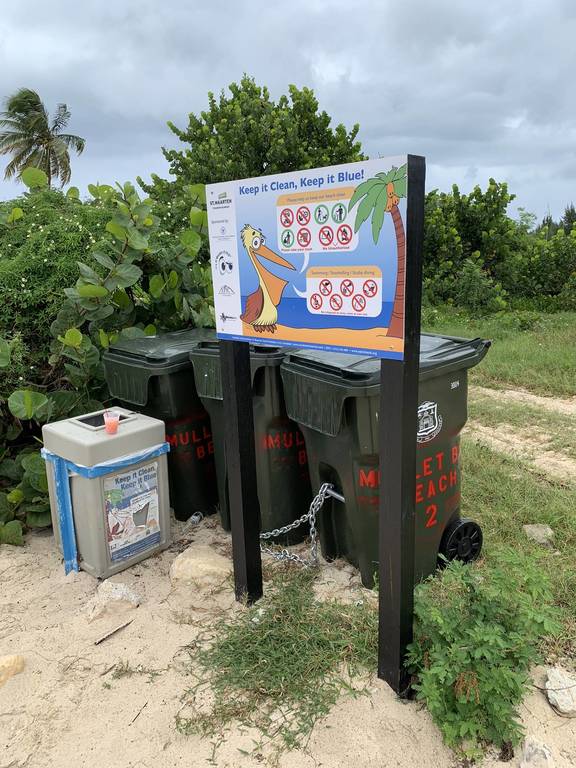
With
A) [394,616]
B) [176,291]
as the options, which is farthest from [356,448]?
[176,291]

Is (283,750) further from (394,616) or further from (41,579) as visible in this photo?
(41,579)

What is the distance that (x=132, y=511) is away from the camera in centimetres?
306

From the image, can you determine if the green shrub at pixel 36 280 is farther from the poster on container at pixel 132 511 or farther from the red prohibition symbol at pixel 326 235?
the red prohibition symbol at pixel 326 235

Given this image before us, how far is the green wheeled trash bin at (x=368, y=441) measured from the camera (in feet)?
8.22

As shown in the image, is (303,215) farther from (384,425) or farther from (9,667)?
(9,667)

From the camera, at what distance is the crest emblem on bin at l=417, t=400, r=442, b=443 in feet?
8.45

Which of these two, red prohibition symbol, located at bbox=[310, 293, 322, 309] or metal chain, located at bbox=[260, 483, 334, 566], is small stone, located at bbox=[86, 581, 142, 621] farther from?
red prohibition symbol, located at bbox=[310, 293, 322, 309]

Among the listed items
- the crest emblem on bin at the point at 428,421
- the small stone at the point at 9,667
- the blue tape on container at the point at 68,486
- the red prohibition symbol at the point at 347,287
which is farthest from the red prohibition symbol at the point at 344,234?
the small stone at the point at 9,667

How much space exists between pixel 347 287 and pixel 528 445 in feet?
10.6

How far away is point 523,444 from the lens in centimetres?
472

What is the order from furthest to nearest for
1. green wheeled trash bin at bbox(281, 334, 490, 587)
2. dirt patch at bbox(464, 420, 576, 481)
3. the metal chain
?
dirt patch at bbox(464, 420, 576, 481)
the metal chain
green wheeled trash bin at bbox(281, 334, 490, 587)

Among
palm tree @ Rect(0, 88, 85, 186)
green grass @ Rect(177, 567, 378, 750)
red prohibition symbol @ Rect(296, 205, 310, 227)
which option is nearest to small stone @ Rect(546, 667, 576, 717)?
green grass @ Rect(177, 567, 378, 750)

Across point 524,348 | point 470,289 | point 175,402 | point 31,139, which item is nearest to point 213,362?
point 175,402

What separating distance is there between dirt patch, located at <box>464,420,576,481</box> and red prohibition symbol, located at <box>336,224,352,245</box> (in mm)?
2775
